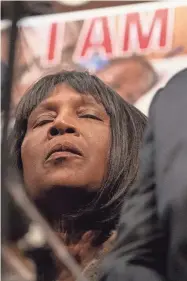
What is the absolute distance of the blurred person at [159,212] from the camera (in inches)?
17.1

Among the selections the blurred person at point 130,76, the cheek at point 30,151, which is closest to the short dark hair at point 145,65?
the blurred person at point 130,76

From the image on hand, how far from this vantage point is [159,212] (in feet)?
1.45

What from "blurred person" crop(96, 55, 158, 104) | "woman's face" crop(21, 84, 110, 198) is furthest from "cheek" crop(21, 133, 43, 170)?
"blurred person" crop(96, 55, 158, 104)

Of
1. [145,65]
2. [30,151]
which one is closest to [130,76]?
Result: [145,65]

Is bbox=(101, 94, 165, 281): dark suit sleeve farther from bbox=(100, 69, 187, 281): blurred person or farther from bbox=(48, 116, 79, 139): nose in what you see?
bbox=(48, 116, 79, 139): nose

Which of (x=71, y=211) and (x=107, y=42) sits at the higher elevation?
(x=107, y=42)

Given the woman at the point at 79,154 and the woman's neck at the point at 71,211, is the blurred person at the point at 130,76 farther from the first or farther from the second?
the woman's neck at the point at 71,211

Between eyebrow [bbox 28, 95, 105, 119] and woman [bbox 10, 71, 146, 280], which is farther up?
eyebrow [bbox 28, 95, 105, 119]

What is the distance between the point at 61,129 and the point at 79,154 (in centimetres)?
4

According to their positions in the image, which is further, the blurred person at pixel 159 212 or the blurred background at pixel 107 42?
the blurred background at pixel 107 42

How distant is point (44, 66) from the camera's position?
0.61 meters

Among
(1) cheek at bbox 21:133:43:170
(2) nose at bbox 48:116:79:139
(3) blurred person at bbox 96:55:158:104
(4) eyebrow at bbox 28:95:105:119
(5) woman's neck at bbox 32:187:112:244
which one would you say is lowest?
(5) woman's neck at bbox 32:187:112:244

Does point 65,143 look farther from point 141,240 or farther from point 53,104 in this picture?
point 141,240

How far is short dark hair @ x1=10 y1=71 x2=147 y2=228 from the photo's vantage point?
531 mm
